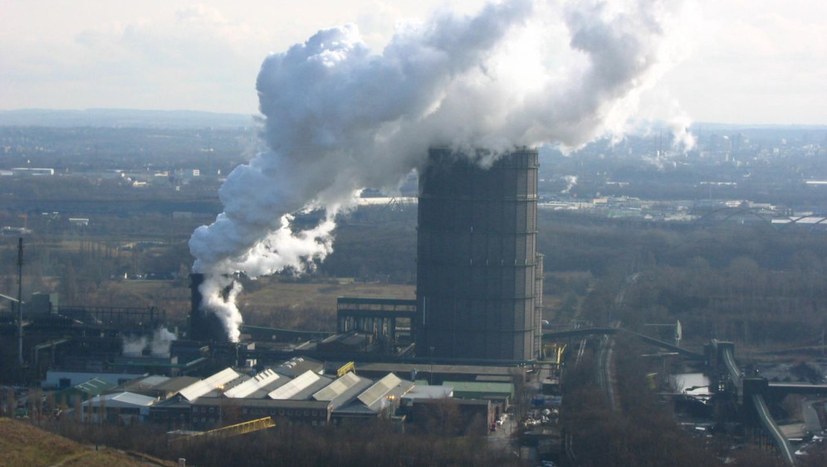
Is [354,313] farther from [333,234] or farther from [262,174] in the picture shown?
[333,234]

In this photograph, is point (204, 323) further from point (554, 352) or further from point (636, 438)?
point (636, 438)

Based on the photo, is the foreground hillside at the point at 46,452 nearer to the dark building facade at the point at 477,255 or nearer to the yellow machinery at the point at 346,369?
the yellow machinery at the point at 346,369

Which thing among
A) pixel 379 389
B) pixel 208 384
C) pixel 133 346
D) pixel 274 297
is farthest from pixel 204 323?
pixel 274 297

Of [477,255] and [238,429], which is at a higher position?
[477,255]

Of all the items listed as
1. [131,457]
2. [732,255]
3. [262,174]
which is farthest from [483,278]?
[732,255]

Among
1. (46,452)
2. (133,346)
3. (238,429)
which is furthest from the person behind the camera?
(133,346)

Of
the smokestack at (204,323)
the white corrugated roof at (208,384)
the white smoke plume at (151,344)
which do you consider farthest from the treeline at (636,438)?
the white smoke plume at (151,344)

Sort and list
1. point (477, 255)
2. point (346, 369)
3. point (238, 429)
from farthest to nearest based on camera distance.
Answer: point (477, 255) < point (346, 369) < point (238, 429)
